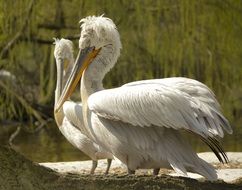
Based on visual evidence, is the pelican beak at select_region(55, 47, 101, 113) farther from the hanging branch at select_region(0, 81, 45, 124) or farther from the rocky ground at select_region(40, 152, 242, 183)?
the hanging branch at select_region(0, 81, 45, 124)

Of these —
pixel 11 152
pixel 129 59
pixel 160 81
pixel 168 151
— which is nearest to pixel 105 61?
pixel 160 81

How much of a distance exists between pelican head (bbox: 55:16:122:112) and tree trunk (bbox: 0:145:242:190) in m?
2.19

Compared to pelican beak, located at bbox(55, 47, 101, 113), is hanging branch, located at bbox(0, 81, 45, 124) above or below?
below

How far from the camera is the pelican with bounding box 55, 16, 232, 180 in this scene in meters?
4.81

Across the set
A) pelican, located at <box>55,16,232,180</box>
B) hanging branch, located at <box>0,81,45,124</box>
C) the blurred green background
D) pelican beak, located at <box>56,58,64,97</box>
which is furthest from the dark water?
pelican, located at <box>55,16,232,180</box>

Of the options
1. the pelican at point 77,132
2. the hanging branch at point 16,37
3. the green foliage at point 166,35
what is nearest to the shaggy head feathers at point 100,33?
the pelican at point 77,132

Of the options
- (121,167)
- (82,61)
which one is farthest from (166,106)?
(121,167)

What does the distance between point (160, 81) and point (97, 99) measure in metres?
0.45

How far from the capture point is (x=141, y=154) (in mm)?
5254

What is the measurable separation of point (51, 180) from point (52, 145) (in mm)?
8261

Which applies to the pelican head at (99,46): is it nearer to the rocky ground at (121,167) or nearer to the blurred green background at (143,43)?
the rocky ground at (121,167)

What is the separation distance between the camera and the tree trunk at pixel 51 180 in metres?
3.66

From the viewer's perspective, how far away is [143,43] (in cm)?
961

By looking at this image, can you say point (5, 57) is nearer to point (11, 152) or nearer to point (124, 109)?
point (124, 109)
